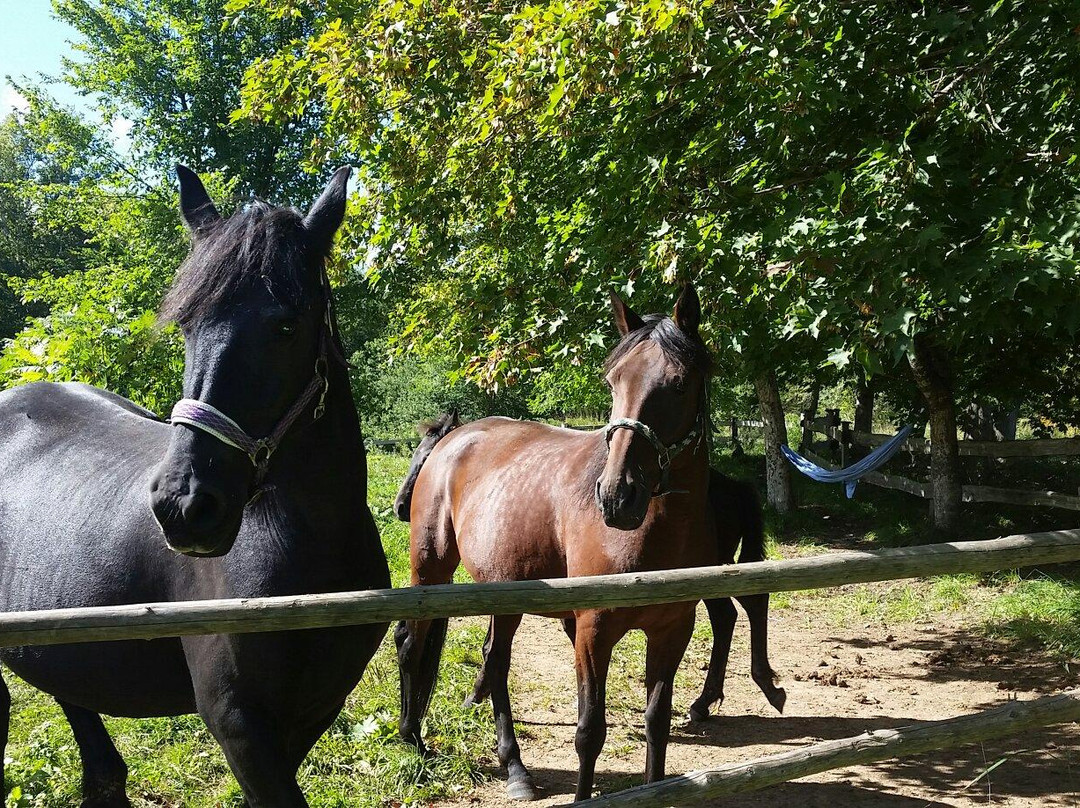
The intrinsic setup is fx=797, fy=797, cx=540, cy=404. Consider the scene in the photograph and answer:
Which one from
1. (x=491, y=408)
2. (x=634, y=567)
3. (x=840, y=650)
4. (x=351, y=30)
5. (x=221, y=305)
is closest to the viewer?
(x=221, y=305)

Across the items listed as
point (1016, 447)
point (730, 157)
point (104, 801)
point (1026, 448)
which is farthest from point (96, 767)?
point (1016, 447)

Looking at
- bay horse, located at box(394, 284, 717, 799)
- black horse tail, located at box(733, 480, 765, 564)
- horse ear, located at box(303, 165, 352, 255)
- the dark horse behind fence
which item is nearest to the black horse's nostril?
horse ear, located at box(303, 165, 352, 255)

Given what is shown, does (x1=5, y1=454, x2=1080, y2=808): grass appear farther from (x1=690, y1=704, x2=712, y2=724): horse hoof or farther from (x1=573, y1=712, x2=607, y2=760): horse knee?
(x1=573, y1=712, x2=607, y2=760): horse knee

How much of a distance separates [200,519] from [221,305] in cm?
56

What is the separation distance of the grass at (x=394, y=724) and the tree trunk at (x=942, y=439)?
49 centimetres

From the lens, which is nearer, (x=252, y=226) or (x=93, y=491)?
(x=252, y=226)

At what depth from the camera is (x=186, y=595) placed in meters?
2.37

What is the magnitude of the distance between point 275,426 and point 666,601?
112 cm

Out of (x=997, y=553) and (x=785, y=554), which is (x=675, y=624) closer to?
(x=997, y=553)

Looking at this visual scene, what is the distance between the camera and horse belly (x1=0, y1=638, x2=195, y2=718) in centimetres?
248

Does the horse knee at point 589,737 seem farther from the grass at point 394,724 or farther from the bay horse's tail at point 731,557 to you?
the bay horse's tail at point 731,557

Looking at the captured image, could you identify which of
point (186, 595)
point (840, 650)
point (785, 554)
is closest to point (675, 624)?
point (186, 595)

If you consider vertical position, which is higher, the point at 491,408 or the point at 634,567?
the point at 491,408

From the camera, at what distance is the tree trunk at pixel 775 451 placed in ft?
41.6
